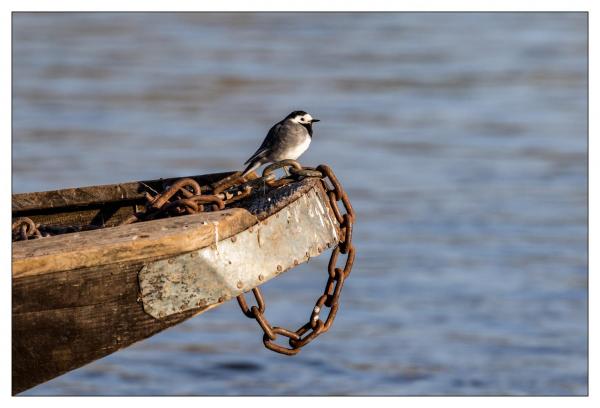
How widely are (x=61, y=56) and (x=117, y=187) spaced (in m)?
21.0

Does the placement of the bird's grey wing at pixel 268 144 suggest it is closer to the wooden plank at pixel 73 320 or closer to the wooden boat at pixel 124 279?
the wooden boat at pixel 124 279

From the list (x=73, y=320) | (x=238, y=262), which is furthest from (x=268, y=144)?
(x=73, y=320)

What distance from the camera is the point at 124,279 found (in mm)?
4305

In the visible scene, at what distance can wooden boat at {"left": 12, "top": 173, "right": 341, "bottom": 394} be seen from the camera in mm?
4191

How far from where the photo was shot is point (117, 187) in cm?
596

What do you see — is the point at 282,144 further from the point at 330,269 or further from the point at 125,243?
the point at 125,243

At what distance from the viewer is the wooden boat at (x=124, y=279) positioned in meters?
4.19

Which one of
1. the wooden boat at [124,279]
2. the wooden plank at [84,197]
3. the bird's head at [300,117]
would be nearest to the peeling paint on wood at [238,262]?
the wooden boat at [124,279]

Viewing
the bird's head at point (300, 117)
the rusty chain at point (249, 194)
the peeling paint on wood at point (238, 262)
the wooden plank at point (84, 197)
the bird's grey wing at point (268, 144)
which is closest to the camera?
the peeling paint on wood at point (238, 262)

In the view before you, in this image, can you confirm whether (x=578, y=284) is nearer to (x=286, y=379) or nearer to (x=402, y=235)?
(x=402, y=235)

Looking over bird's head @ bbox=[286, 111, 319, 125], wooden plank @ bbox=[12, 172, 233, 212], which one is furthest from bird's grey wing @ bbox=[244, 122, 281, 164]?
wooden plank @ bbox=[12, 172, 233, 212]

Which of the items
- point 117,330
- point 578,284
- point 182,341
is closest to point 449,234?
point 578,284

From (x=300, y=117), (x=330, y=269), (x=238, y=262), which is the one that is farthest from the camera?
(x=300, y=117)

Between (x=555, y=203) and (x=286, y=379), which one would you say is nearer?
(x=286, y=379)
